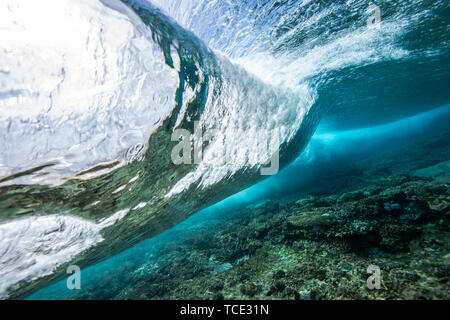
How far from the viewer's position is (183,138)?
434 cm

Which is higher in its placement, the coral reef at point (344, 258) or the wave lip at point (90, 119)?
the wave lip at point (90, 119)

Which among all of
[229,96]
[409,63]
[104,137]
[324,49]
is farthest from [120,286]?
[409,63]

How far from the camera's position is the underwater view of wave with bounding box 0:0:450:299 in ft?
7.98

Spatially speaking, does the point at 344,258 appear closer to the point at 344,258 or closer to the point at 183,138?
the point at 344,258

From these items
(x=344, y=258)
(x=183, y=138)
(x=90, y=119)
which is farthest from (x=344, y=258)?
(x=90, y=119)

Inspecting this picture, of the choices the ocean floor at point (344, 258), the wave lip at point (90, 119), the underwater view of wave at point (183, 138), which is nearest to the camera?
the wave lip at point (90, 119)

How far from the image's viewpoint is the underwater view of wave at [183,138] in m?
2.43

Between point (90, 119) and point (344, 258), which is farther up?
point (90, 119)

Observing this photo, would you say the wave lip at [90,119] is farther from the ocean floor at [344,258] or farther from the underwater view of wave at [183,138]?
the ocean floor at [344,258]

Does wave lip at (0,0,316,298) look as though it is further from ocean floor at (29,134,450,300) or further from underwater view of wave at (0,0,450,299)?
ocean floor at (29,134,450,300)

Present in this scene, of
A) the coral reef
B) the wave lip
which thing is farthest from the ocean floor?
the wave lip

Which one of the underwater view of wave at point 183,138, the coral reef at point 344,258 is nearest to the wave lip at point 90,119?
the underwater view of wave at point 183,138

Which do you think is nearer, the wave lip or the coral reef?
the wave lip

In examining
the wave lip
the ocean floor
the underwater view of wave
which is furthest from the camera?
the ocean floor
